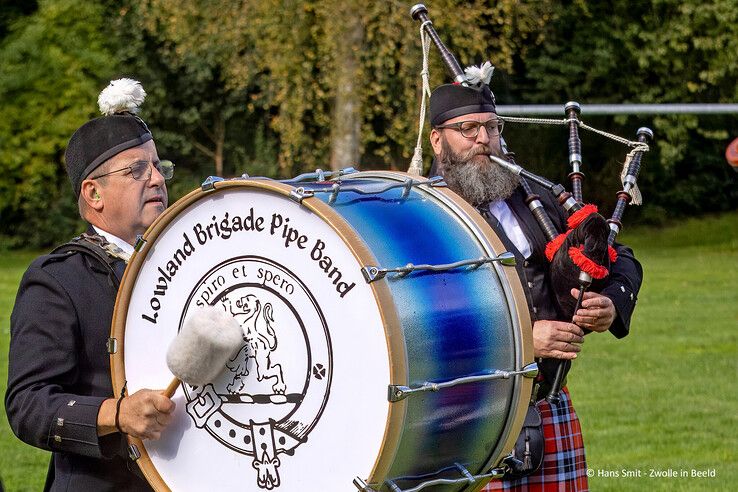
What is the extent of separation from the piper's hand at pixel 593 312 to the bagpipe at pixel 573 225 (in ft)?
0.07

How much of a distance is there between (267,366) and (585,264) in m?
1.01

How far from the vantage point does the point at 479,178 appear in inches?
131

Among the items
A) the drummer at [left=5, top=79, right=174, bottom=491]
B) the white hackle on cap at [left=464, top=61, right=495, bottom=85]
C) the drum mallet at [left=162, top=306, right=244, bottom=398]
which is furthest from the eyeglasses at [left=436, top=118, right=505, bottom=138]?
the drum mallet at [left=162, top=306, right=244, bottom=398]

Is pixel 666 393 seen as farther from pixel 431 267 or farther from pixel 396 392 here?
pixel 396 392

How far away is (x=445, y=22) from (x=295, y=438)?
14354 millimetres

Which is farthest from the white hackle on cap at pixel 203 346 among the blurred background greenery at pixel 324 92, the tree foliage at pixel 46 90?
the tree foliage at pixel 46 90

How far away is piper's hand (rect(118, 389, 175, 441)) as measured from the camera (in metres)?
2.46

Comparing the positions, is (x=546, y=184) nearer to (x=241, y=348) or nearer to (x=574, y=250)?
(x=574, y=250)

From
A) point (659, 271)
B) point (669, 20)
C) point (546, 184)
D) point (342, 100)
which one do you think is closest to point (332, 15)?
point (342, 100)

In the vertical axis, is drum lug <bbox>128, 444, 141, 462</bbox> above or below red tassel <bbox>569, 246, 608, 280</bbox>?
below

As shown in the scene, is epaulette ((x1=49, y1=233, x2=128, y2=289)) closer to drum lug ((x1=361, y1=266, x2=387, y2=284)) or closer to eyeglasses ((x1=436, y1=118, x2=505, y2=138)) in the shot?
drum lug ((x1=361, y1=266, x2=387, y2=284))

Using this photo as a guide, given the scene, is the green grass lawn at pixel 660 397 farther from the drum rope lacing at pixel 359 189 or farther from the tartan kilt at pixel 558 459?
the drum rope lacing at pixel 359 189

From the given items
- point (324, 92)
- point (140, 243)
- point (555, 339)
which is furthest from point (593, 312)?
point (324, 92)

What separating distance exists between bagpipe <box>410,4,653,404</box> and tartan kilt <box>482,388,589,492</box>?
186mm
